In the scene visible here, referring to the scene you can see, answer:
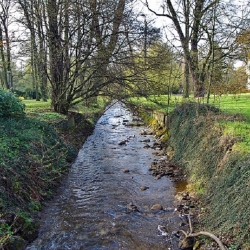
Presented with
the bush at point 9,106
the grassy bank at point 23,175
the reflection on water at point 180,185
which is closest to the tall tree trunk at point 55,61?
the bush at point 9,106

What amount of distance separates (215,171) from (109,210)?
8.63 ft

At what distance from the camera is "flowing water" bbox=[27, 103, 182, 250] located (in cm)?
476

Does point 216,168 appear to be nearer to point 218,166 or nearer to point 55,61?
point 218,166

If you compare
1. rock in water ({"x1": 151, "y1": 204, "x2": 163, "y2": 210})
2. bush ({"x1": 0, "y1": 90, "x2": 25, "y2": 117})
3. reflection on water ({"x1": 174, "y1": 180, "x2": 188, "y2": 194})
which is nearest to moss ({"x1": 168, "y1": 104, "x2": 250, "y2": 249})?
reflection on water ({"x1": 174, "y1": 180, "x2": 188, "y2": 194})

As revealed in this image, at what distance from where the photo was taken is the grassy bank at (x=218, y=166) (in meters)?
4.10

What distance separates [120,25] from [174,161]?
Result: 6.85 metres

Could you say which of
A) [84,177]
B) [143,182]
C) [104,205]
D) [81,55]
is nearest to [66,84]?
[81,55]

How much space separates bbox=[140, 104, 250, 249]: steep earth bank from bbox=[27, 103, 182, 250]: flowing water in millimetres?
781

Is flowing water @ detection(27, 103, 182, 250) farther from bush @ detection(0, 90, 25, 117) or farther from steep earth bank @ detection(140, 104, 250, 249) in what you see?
bush @ detection(0, 90, 25, 117)

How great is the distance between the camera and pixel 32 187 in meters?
6.00

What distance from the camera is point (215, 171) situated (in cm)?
600

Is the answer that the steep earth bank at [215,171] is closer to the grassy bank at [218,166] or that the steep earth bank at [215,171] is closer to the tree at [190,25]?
the grassy bank at [218,166]

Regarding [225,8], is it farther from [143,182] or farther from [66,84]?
[143,182]

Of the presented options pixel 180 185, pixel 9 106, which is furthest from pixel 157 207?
pixel 9 106
